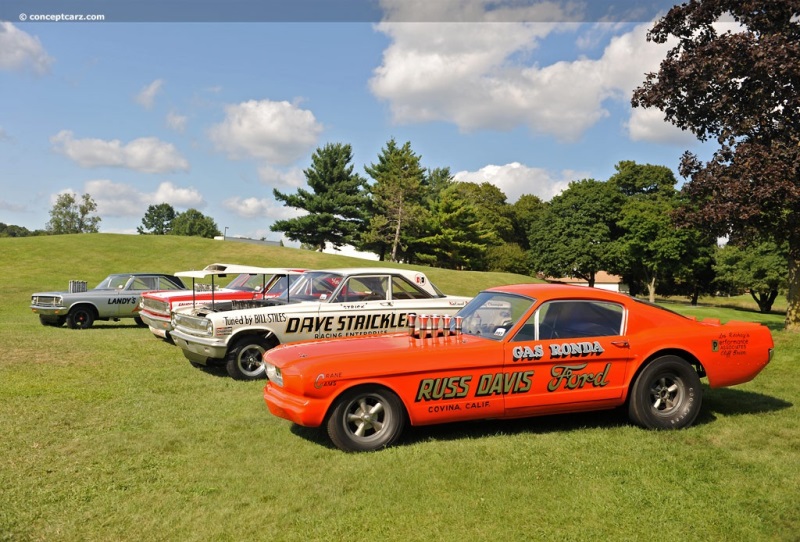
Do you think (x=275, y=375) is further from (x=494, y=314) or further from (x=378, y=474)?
(x=494, y=314)

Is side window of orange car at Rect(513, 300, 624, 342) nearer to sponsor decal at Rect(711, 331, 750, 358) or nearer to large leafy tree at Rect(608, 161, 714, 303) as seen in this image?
sponsor decal at Rect(711, 331, 750, 358)

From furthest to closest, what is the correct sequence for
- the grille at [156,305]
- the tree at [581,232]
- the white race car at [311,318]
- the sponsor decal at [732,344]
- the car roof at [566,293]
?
the tree at [581,232]
the grille at [156,305]
the white race car at [311,318]
the sponsor decal at [732,344]
the car roof at [566,293]

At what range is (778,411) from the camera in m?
7.46

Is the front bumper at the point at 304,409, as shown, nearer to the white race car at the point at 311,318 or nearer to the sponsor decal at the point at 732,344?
the white race car at the point at 311,318

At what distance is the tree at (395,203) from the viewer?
63656 millimetres

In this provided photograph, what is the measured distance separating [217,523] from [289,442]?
73.5 inches

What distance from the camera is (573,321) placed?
655cm

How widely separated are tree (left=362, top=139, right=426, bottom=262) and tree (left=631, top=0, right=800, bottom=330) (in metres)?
47.8

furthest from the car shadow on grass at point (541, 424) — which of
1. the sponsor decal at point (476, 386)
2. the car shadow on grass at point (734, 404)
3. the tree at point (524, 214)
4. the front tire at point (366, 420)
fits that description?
the tree at point (524, 214)

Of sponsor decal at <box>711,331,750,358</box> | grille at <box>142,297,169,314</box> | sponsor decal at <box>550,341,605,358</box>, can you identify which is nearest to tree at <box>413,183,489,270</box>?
grille at <box>142,297,169,314</box>

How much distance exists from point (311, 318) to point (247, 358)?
1158mm

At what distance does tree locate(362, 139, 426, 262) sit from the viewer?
6366 cm

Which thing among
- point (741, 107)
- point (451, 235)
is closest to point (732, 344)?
point (741, 107)

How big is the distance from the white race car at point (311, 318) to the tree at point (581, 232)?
53.2m
